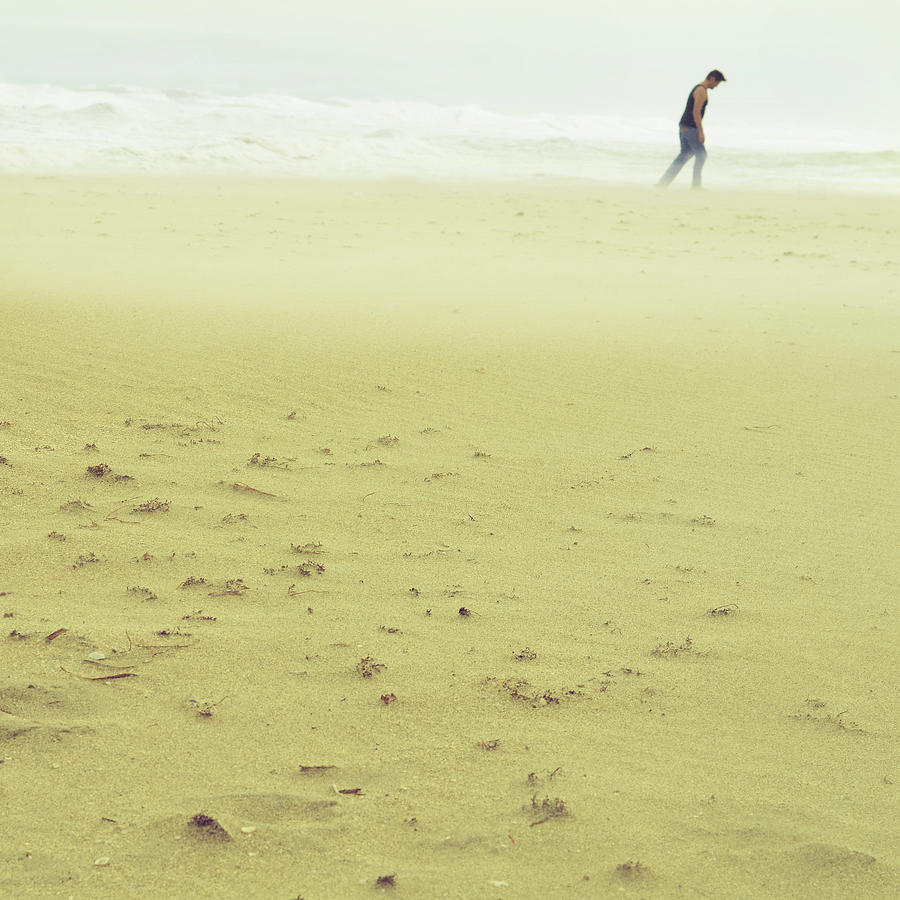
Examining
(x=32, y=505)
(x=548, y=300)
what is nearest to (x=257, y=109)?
(x=548, y=300)

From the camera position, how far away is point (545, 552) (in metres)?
3.57

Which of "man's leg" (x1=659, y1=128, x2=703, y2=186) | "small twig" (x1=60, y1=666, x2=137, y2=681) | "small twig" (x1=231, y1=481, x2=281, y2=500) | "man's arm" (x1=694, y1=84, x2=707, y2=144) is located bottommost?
"small twig" (x1=60, y1=666, x2=137, y2=681)

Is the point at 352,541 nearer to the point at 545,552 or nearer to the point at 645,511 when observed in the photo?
the point at 545,552

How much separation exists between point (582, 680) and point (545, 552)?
0.84 m

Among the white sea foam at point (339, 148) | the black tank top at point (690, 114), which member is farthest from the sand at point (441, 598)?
the white sea foam at point (339, 148)

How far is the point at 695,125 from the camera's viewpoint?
1409 centimetres

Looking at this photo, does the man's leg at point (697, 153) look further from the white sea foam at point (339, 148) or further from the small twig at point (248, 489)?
the small twig at point (248, 489)

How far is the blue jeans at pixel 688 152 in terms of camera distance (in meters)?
14.3

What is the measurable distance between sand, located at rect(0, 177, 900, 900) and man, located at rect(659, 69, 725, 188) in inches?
295

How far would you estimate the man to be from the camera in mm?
13742

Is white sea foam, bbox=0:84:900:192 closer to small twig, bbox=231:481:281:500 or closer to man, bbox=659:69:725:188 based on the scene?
man, bbox=659:69:725:188

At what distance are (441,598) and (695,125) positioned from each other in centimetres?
1244

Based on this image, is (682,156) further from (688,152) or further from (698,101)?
(698,101)

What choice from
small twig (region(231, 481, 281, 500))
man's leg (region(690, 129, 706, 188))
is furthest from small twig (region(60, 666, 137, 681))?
man's leg (region(690, 129, 706, 188))
